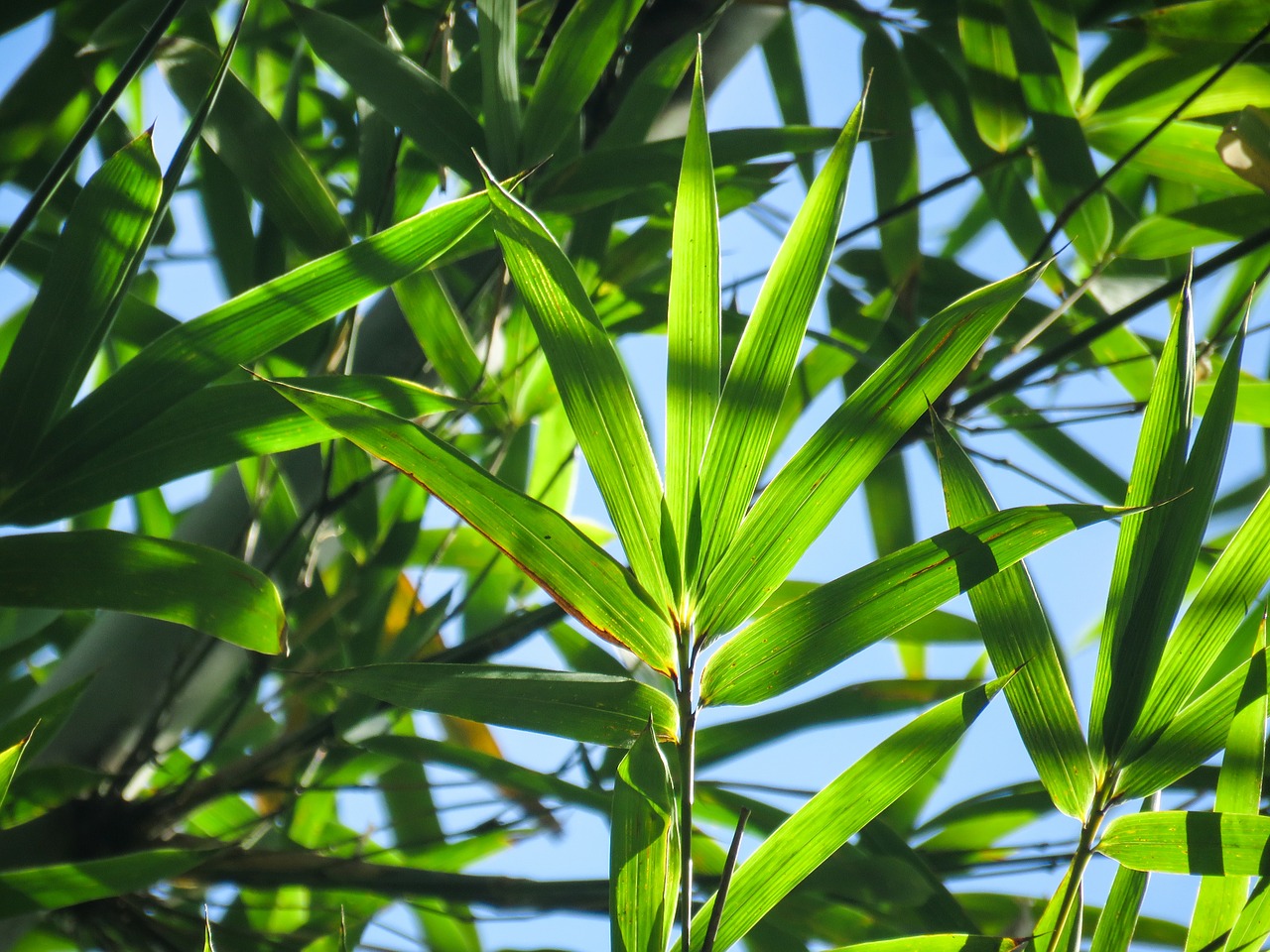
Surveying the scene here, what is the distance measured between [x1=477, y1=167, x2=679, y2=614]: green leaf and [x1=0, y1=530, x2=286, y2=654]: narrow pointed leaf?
205 millimetres

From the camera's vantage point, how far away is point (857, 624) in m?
0.40

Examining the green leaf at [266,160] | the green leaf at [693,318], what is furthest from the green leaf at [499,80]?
the green leaf at [693,318]

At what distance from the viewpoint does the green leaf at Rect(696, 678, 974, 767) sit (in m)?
0.73

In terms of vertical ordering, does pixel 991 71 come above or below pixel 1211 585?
above

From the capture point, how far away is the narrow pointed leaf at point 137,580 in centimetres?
46

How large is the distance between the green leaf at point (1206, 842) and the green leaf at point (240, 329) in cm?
45

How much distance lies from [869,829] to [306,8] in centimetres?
69

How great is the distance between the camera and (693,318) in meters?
0.40

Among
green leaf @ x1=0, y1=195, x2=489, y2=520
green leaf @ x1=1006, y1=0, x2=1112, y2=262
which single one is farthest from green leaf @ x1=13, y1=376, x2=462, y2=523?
green leaf @ x1=1006, y1=0, x2=1112, y2=262

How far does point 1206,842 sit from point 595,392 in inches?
14.4

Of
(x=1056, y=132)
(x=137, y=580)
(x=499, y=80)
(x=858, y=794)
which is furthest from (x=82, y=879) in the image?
(x=1056, y=132)

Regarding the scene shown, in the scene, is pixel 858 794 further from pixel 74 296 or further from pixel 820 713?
pixel 74 296

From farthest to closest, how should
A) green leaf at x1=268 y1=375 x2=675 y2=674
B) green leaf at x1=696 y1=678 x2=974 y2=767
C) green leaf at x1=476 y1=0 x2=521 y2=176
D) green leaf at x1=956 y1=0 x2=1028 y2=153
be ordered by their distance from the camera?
green leaf at x1=956 y1=0 x2=1028 y2=153, green leaf at x1=696 y1=678 x2=974 y2=767, green leaf at x1=476 y1=0 x2=521 y2=176, green leaf at x1=268 y1=375 x2=675 y2=674

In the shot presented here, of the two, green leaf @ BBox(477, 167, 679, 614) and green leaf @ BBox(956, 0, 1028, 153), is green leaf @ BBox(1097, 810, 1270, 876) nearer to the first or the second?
green leaf @ BBox(477, 167, 679, 614)
